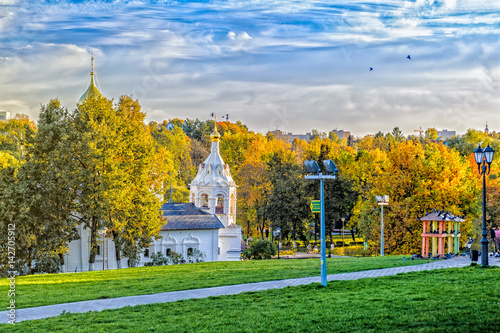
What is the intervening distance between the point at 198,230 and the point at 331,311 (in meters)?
30.2

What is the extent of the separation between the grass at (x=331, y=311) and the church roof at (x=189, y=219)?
85.6ft

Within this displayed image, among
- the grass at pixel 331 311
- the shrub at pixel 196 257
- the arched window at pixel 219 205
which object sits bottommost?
the shrub at pixel 196 257

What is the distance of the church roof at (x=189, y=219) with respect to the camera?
134 feet

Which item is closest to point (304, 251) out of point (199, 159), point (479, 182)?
point (479, 182)

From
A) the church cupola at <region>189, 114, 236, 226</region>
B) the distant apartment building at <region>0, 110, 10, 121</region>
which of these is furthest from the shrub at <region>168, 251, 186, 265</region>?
the distant apartment building at <region>0, 110, 10, 121</region>

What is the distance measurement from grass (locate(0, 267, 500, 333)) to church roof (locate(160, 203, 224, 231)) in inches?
1027

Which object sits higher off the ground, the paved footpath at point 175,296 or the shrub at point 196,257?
the paved footpath at point 175,296

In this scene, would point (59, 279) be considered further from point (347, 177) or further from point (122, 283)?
point (347, 177)

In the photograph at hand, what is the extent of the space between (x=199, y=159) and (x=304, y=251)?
4255 cm

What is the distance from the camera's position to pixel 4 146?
60.1 m

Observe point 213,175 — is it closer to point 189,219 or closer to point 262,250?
point 189,219

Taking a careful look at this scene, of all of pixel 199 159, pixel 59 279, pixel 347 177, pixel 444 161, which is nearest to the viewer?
pixel 59 279

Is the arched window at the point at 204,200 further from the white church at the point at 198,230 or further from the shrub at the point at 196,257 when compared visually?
the shrub at the point at 196,257

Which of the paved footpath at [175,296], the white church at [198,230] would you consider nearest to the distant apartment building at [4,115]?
the white church at [198,230]
